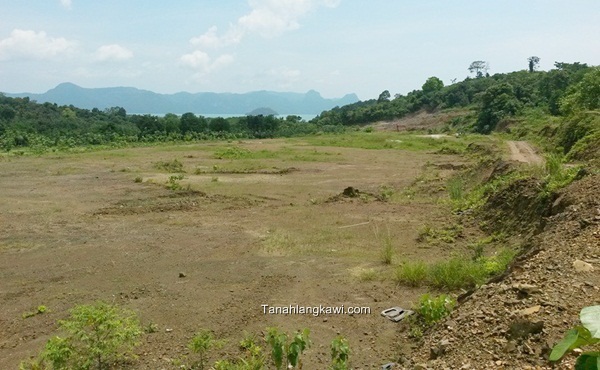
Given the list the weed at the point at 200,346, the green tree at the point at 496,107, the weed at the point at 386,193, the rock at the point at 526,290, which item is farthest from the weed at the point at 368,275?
the green tree at the point at 496,107

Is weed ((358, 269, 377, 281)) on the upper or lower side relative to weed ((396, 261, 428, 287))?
lower

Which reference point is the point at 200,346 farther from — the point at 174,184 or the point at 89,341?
the point at 174,184

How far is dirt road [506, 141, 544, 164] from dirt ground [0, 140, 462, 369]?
3.19 metres

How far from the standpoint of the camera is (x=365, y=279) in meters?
9.40

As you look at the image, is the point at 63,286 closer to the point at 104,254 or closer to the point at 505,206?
the point at 104,254

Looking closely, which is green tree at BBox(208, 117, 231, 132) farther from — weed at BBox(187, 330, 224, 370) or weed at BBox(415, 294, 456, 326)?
weed at BBox(187, 330, 224, 370)

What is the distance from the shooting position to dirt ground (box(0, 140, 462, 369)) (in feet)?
25.2

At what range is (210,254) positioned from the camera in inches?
468

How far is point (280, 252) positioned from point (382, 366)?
18.6 feet

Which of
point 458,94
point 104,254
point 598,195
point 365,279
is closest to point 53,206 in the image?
point 104,254

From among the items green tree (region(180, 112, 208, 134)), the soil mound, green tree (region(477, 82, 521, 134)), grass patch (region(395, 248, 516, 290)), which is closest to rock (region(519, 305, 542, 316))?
Result: the soil mound

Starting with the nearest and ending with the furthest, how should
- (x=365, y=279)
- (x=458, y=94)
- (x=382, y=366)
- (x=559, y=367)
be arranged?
(x=559, y=367) < (x=382, y=366) < (x=365, y=279) < (x=458, y=94)

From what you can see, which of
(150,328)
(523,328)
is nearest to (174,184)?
(150,328)

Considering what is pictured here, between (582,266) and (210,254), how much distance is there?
8.21m
